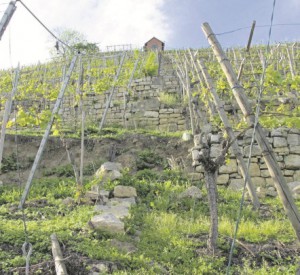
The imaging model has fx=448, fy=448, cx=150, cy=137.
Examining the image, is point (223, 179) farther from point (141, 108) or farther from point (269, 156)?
point (141, 108)

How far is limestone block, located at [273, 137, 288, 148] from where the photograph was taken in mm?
9234

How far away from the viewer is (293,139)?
365 inches

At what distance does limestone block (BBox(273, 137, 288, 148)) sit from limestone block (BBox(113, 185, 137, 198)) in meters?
3.43

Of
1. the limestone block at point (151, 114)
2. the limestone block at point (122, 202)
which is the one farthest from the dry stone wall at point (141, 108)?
the limestone block at point (122, 202)

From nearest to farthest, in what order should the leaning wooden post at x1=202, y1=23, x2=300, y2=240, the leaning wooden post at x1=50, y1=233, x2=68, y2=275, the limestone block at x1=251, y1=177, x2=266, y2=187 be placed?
1. the leaning wooden post at x1=202, y1=23, x2=300, y2=240
2. the leaning wooden post at x1=50, y1=233, x2=68, y2=275
3. the limestone block at x1=251, y1=177, x2=266, y2=187

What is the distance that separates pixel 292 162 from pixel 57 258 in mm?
6272

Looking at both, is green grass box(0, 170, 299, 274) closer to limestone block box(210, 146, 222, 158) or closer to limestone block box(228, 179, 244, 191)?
limestone block box(228, 179, 244, 191)

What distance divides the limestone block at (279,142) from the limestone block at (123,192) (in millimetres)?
3434

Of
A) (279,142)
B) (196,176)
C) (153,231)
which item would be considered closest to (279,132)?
(279,142)

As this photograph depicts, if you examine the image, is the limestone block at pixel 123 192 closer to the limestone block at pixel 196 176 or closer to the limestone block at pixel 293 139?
the limestone block at pixel 196 176

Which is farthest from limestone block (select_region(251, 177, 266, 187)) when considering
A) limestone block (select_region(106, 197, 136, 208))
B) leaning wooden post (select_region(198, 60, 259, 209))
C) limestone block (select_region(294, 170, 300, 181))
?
limestone block (select_region(106, 197, 136, 208))

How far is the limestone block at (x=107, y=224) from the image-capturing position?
540cm

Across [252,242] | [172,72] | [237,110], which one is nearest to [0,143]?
[252,242]

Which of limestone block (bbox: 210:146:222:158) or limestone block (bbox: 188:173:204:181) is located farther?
limestone block (bbox: 210:146:222:158)
